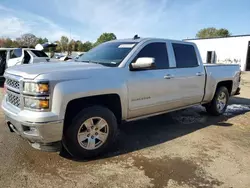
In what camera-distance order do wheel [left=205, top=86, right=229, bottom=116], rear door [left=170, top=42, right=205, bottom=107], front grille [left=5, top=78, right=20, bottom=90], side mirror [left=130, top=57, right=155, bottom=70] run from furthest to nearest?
wheel [left=205, top=86, right=229, bottom=116] < rear door [left=170, top=42, right=205, bottom=107] < side mirror [left=130, top=57, right=155, bottom=70] < front grille [left=5, top=78, right=20, bottom=90]

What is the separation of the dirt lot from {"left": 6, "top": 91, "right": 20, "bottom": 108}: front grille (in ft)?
2.85

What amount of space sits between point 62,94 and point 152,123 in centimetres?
305

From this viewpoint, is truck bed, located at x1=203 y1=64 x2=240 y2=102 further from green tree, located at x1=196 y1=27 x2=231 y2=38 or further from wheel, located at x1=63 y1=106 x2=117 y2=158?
green tree, located at x1=196 y1=27 x2=231 y2=38

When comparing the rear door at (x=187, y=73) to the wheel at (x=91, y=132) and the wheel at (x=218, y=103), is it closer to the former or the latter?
the wheel at (x=218, y=103)

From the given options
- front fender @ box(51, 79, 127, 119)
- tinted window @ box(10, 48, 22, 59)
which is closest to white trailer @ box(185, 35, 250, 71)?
tinted window @ box(10, 48, 22, 59)

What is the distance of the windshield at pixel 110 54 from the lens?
4.31 metres

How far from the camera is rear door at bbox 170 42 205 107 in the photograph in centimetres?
514

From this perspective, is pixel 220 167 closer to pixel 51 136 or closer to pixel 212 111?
pixel 51 136

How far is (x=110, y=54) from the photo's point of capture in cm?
459

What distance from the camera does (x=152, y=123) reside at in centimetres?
593

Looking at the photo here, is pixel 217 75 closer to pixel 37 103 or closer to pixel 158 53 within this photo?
pixel 158 53

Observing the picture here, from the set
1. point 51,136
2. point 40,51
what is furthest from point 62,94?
point 40,51

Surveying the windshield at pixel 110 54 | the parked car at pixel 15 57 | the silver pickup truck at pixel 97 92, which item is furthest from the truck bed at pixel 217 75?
the parked car at pixel 15 57

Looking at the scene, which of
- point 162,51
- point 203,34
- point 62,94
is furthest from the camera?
point 203,34
